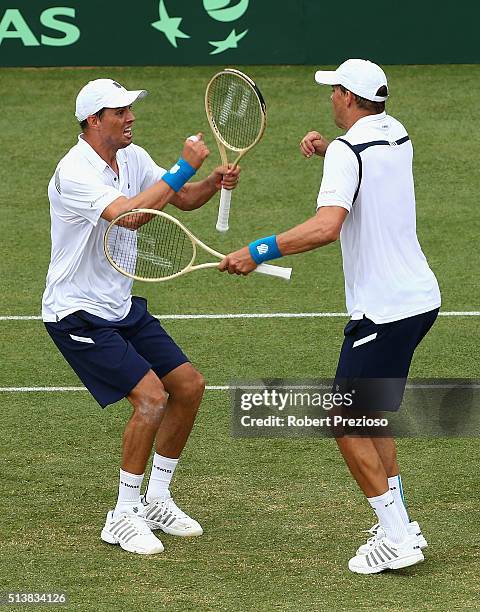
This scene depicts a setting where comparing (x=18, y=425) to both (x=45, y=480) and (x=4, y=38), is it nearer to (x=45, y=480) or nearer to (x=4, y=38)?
(x=45, y=480)

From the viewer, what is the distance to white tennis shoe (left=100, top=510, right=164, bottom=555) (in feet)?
25.5

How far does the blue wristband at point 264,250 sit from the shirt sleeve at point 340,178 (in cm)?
32

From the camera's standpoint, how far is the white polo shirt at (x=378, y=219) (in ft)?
23.6

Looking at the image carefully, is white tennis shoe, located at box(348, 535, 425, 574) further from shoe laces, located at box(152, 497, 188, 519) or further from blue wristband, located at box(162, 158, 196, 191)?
blue wristband, located at box(162, 158, 196, 191)

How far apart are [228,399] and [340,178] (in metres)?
3.27

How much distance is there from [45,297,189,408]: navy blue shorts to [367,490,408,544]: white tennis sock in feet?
4.81

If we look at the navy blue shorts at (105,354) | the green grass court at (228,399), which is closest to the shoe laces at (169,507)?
the green grass court at (228,399)

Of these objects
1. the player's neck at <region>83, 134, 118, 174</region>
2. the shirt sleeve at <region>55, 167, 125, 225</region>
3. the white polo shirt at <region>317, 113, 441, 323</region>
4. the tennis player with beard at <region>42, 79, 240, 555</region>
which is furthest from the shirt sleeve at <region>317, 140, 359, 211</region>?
the player's neck at <region>83, 134, 118, 174</region>

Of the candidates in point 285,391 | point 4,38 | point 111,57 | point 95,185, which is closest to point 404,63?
point 111,57

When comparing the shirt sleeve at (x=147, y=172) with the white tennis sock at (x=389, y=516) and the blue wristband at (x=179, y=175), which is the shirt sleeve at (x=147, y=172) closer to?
the blue wristband at (x=179, y=175)

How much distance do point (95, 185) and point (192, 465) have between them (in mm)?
2184

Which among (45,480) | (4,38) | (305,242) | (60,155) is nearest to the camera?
(305,242)

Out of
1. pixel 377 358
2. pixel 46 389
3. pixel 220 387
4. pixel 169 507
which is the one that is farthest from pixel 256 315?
pixel 377 358

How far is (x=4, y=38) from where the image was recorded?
17.5m
